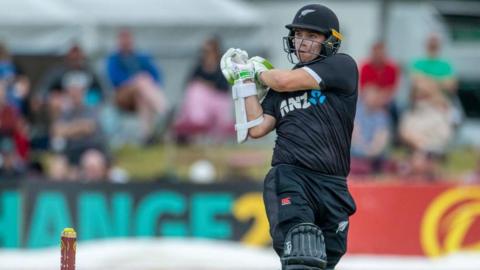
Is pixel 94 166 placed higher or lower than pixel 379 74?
lower

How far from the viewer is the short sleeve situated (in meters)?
7.93

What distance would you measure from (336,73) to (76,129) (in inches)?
311

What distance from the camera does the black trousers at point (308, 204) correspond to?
25.9 ft

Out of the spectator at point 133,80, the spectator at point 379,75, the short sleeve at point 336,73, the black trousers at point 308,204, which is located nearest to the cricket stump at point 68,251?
the black trousers at point 308,204

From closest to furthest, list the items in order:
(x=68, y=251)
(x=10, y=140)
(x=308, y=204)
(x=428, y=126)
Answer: (x=68, y=251) → (x=308, y=204) → (x=10, y=140) → (x=428, y=126)

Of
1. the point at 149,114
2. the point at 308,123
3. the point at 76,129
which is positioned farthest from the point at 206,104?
the point at 308,123

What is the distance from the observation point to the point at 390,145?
17.7 metres

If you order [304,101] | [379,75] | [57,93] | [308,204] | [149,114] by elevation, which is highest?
[379,75]

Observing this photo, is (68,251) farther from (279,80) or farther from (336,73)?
(336,73)

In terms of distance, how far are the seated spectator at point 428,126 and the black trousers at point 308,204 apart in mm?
7851

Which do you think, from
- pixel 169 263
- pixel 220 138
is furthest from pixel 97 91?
pixel 169 263

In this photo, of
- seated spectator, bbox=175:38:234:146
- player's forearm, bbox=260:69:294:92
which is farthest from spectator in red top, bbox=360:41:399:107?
player's forearm, bbox=260:69:294:92

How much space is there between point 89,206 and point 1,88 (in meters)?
2.13

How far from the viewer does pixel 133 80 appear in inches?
661
